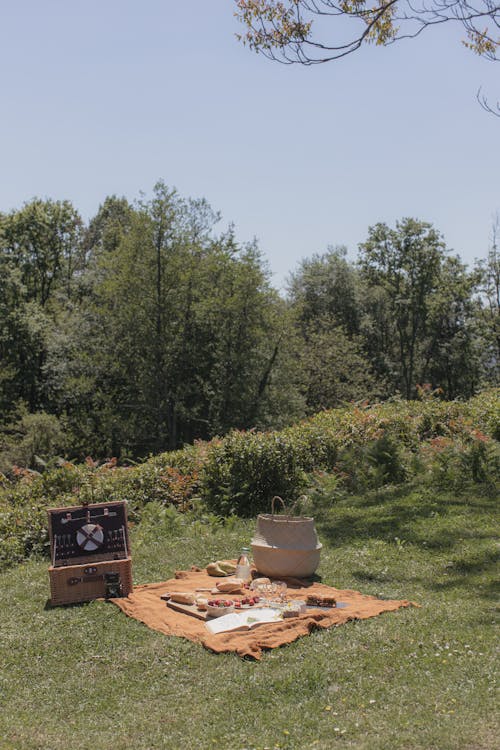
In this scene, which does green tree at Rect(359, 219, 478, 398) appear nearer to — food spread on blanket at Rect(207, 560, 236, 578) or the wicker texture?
food spread on blanket at Rect(207, 560, 236, 578)

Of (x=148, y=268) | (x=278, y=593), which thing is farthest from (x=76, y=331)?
(x=278, y=593)

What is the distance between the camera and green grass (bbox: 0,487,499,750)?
143 inches

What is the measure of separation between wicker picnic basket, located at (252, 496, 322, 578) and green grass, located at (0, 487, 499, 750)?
29 centimetres

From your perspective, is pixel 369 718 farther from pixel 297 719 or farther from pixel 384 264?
pixel 384 264

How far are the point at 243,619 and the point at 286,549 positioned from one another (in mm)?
1279

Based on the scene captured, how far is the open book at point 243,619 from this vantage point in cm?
512

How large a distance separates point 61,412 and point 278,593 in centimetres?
2324

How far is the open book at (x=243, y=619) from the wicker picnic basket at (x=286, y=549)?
999 mm

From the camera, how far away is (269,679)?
14.0ft

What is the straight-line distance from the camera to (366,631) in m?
5.00

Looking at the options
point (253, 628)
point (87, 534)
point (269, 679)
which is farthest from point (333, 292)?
point (269, 679)

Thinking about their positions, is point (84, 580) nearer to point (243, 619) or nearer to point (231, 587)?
point (231, 587)

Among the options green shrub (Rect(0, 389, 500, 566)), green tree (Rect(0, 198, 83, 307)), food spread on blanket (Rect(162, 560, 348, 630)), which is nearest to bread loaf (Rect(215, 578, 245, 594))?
food spread on blanket (Rect(162, 560, 348, 630))

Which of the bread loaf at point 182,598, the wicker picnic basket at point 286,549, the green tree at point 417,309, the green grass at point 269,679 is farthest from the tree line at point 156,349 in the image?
the green grass at point 269,679
